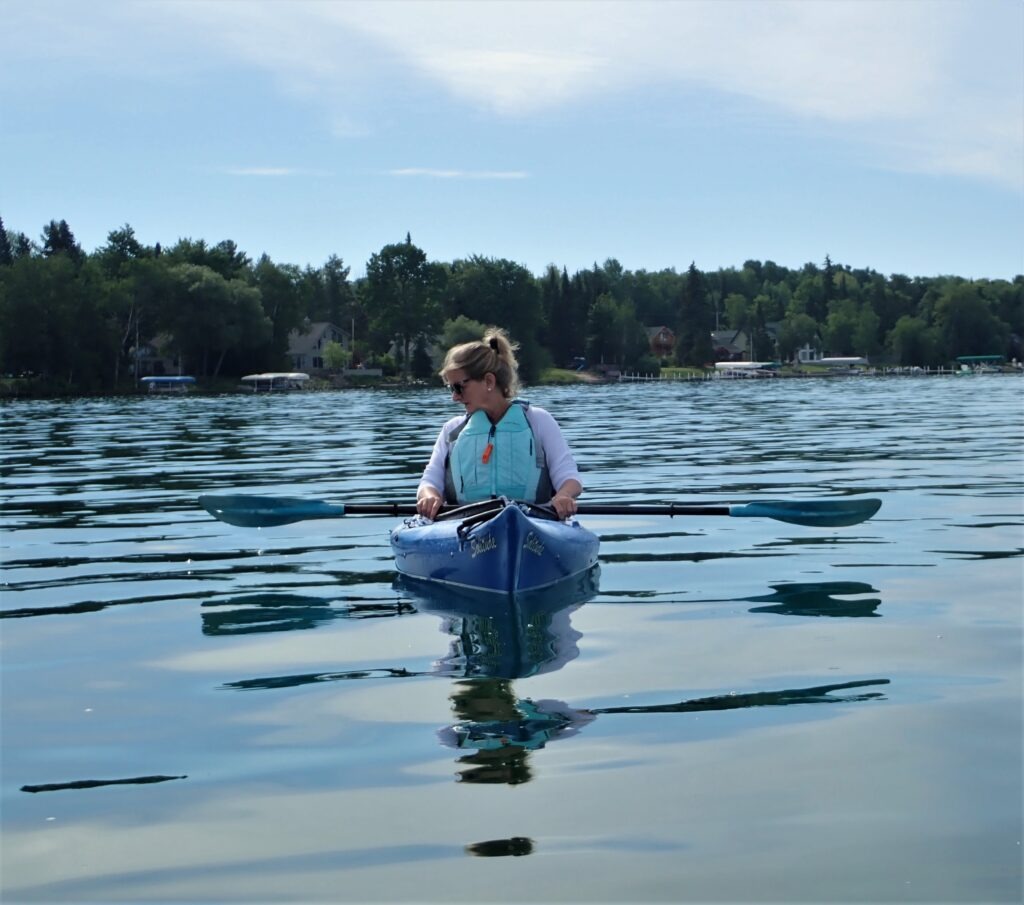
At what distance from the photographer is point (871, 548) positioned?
1148cm

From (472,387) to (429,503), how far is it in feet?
2.96

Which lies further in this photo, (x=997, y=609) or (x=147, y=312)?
(x=147, y=312)

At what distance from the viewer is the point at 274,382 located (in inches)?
4363

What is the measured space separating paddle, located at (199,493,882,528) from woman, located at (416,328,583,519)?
497mm

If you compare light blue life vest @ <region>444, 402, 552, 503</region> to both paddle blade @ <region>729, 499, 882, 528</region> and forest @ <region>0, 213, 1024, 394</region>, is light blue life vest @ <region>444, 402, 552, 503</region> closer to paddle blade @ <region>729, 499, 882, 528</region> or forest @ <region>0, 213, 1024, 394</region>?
paddle blade @ <region>729, 499, 882, 528</region>

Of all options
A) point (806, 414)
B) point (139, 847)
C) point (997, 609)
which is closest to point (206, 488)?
point (997, 609)

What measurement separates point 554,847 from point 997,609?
5060 mm

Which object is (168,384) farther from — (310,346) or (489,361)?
(489,361)

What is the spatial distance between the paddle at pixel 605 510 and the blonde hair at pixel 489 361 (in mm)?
1180

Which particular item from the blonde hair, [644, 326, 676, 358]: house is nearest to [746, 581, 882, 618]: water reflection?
the blonde hair

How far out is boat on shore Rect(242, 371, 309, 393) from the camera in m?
105

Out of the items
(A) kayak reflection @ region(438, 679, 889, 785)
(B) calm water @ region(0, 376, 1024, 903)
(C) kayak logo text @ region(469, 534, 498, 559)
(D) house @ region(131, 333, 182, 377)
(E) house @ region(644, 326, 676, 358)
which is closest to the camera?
(B) calm water @ region(0, 376, 1024, 903)

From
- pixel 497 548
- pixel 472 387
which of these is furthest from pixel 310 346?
pixel 497 548

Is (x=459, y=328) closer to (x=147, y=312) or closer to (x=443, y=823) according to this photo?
(x=147, y=312)
